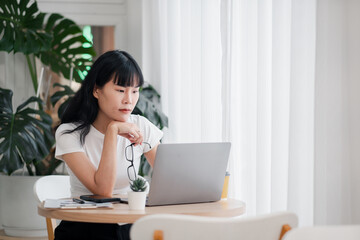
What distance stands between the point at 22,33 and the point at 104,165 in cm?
222

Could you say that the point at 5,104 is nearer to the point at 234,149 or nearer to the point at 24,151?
the point at 24,151

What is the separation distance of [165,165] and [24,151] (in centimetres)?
202

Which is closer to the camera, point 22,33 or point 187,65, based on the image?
point 187,65

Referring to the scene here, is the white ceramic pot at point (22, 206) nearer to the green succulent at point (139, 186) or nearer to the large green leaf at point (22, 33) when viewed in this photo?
the large green leaf at point (22, 33)

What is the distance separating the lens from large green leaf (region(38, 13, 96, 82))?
4191mm

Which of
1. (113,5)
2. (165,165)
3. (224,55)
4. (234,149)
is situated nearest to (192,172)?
(165,165)

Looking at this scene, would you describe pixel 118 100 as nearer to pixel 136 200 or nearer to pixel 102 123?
pixel 102 123

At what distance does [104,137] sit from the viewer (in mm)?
2113

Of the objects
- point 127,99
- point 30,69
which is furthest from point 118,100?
point 30,69

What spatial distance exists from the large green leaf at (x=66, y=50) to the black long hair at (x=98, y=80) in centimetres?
197

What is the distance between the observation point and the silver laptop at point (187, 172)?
1.76 m

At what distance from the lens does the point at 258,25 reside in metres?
2.61

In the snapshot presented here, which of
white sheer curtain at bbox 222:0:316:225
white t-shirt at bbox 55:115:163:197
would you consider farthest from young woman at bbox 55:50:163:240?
white sheer curtain at bbox 222:0:316:225

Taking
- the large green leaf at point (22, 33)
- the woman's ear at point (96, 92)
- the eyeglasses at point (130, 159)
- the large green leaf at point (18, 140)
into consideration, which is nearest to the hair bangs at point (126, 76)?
the woman's ear at point (96, 92)
